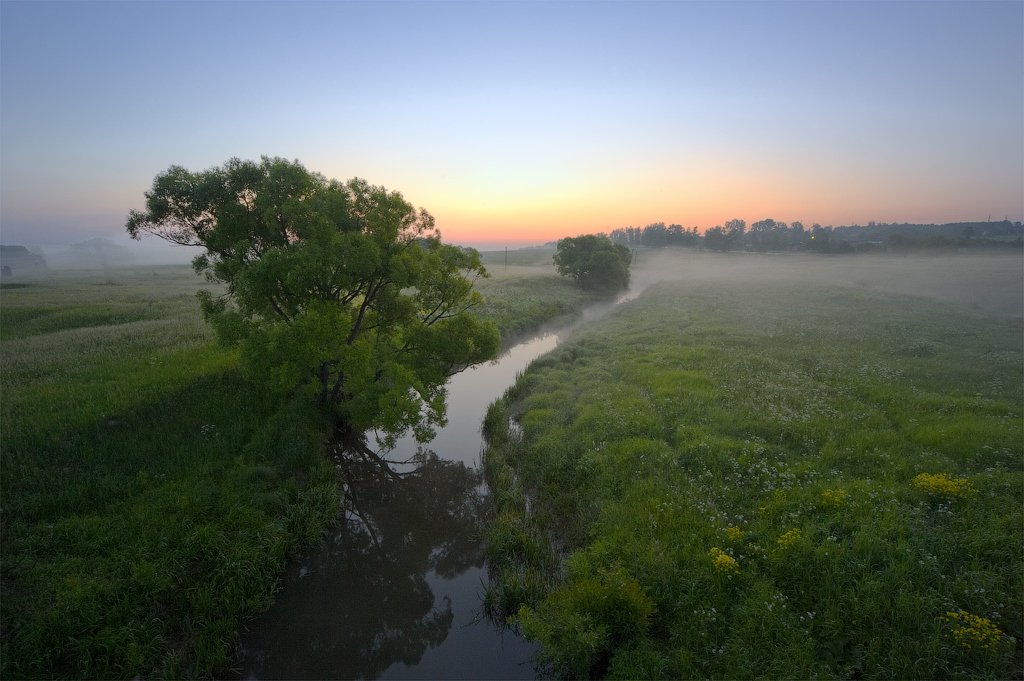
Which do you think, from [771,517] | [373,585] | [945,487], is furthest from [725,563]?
[373,585]

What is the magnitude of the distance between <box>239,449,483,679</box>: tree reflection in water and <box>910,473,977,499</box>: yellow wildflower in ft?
35.9

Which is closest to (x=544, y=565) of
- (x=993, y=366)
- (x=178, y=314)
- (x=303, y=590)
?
(x=303, y=590)

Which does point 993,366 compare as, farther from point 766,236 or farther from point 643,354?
point 766,236

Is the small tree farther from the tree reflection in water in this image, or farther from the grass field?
the tree reflection in water

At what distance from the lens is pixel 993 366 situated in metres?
17.8

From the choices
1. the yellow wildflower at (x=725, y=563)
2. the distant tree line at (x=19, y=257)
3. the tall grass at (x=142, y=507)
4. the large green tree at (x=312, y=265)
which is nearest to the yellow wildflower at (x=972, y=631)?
the yellow wildflower at (x=725, y=563)

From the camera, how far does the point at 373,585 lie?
34.1 feet

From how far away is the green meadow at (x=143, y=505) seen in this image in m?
7.94

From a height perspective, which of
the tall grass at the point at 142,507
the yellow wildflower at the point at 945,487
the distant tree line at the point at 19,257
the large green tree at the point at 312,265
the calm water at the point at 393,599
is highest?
the distant tree line at the point at 19,257

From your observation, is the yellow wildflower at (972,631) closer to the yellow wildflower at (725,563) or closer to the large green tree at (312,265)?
the yellow wildflower at (725,563)

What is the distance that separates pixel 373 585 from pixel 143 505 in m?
6.43

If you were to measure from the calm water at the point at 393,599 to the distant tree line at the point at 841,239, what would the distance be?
201ft

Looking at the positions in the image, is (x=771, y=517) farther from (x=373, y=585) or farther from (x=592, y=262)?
(x=592, y=262)

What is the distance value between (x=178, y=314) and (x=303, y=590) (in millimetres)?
33880
